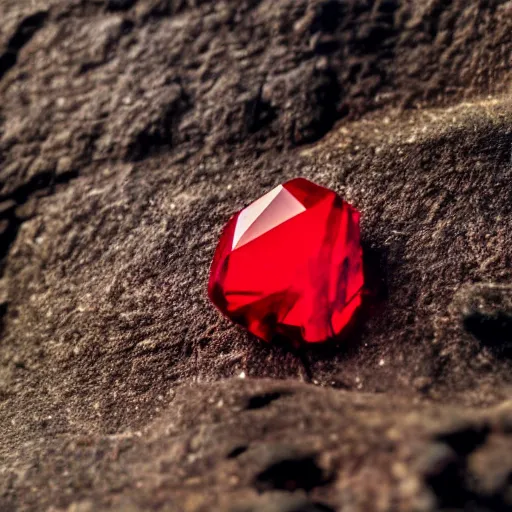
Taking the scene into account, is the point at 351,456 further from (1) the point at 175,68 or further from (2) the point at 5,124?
(2) the point at 5,124

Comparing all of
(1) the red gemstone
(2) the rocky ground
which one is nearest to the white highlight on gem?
(1) the red gemstone

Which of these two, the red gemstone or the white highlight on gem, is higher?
the white highlight on gem

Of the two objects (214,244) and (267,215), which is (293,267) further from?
(214,244)

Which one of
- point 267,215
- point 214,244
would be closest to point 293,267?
point 267,215

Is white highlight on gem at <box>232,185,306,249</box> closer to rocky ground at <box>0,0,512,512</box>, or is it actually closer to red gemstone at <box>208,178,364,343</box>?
red gemstone at <box>208,178,364,343</box>

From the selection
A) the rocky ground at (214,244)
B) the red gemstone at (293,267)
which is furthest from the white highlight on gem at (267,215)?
the rocky ground at (214,244)
